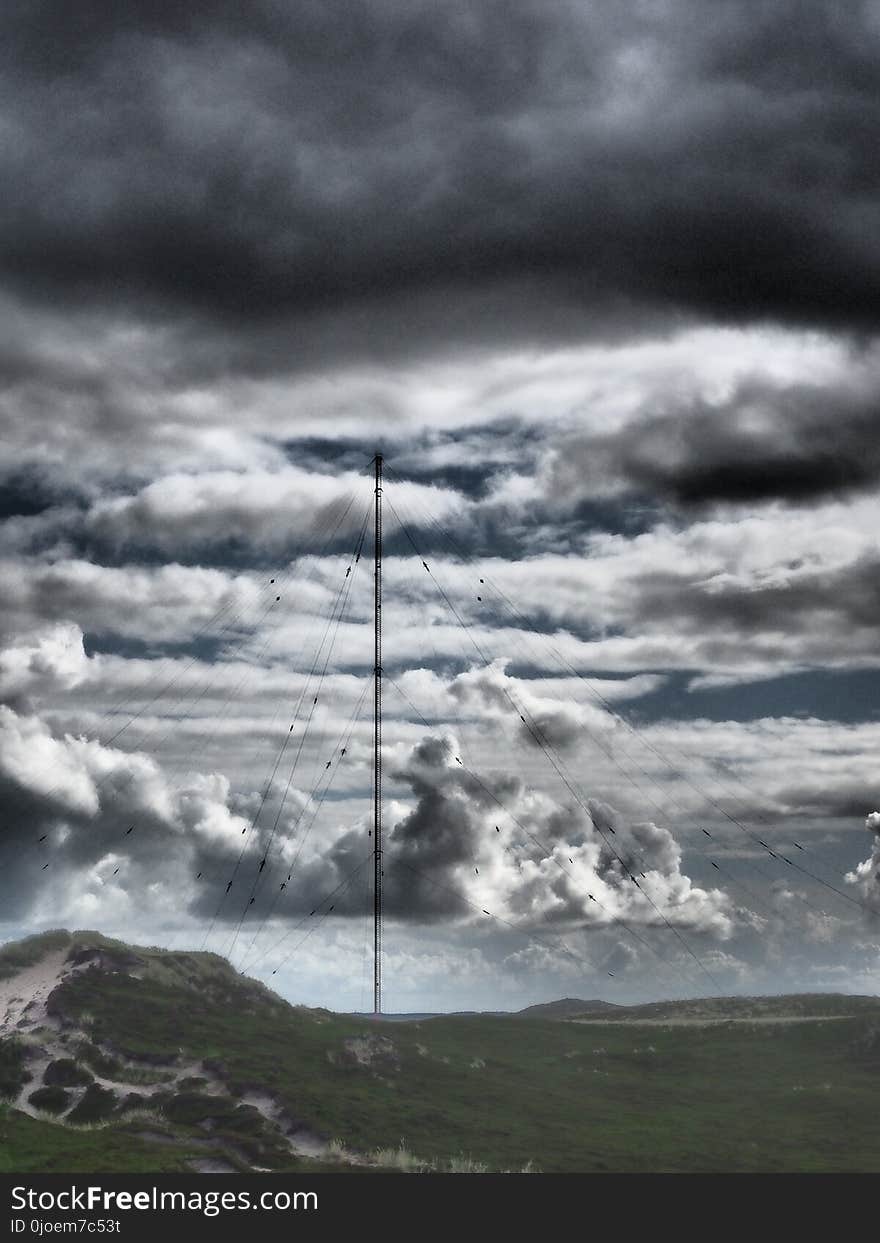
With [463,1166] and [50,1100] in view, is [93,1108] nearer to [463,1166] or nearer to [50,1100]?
[50,1100]

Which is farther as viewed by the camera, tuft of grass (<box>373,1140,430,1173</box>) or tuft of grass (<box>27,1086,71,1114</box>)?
tuft of grass (<box>27,1086,71,1114</box>)

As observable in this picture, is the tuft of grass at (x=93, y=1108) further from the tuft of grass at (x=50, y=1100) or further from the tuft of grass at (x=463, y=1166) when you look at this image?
the tuft of grass at (x=463, y=1166)

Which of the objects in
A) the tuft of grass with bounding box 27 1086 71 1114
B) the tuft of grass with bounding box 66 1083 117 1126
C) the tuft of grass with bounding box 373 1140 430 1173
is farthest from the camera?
the tuft of grass with bounding box 27 1086 71 1114

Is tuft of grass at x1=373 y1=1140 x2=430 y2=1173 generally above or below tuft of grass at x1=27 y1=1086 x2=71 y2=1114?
below

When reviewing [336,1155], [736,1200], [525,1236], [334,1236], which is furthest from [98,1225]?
[736,1200]

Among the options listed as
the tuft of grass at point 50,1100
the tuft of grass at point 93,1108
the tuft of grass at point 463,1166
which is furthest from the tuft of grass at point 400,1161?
the tuft of grass at point 50,1100

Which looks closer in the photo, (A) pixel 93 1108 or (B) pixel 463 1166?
(B) pixel 463 1166

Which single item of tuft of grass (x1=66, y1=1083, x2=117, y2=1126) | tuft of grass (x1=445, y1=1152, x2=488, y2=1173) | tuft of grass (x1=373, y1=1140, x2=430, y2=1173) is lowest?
tuft of grass (x1=445, y1=1152, x2=488, y2=1173)

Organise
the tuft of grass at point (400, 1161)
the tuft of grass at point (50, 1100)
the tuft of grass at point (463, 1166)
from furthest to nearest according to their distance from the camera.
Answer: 1. the tuft of grass at point (50, 1100)
2. the tuft of grass at point (463, 1166)
3. the tuft of grass at point (400, 1161)

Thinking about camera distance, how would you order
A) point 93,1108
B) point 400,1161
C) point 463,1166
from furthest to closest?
point 93,1108
point 463,1166
point 400,1161

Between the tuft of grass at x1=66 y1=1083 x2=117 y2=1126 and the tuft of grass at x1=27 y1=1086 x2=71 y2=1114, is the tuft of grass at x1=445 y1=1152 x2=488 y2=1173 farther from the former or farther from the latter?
the tuft of grass at x1=27 y1=1086 x2=71 y2=1114

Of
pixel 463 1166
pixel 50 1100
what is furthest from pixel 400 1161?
pixel 50 1100

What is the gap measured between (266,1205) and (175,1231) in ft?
71.3

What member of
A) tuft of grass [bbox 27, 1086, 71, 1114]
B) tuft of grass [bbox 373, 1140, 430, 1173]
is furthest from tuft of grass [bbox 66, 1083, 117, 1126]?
tuft of grass [bbox 373, 1140, 430, 1173]
